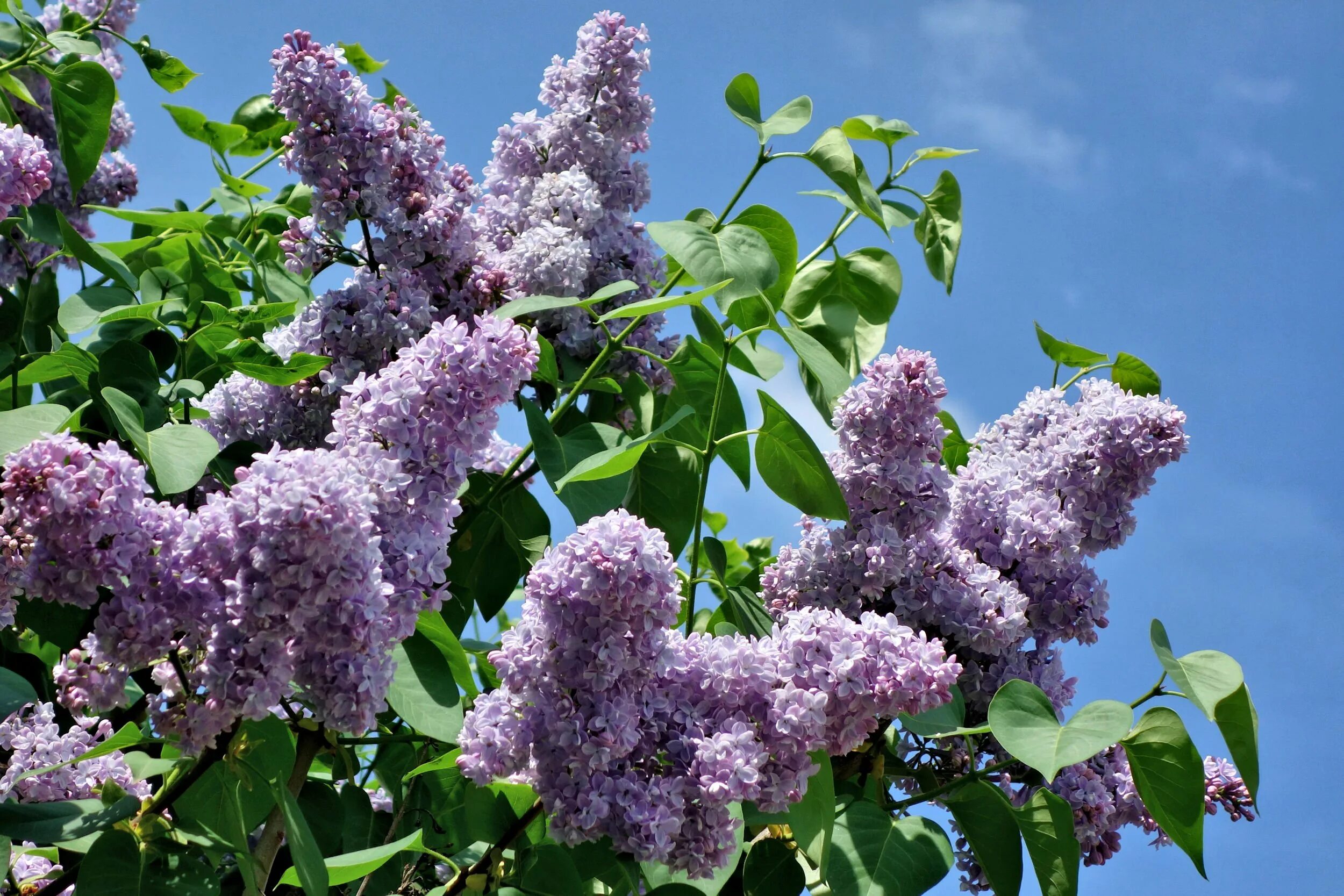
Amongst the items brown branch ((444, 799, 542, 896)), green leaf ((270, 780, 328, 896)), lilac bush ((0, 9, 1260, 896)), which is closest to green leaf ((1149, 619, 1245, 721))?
lilac bush ((0, 9, 1260, 896))

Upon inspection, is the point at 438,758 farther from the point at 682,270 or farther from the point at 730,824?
the point at 682,270

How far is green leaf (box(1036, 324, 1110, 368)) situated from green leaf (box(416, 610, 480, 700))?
118 cm

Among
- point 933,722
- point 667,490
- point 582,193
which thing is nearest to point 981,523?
point 933,722

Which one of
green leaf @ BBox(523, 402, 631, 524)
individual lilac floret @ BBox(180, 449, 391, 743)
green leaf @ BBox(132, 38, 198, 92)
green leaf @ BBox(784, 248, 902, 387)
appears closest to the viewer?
individual lilac floret @ BBox(180, 449, 391, 743)

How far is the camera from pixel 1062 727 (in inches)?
54.9

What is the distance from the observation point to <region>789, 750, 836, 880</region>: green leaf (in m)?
1.24

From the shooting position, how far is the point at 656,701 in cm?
114

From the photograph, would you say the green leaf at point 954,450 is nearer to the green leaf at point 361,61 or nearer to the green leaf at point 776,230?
the green leaf at point 776,230

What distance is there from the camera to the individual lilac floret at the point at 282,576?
974 mm

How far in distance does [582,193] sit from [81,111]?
0.79 m

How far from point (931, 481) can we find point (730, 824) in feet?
2.01

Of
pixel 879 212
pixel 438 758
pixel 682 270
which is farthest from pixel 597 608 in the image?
pixel 879 212

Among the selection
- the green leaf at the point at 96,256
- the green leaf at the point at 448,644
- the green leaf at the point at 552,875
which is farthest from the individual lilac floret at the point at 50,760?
the green leaf at the point at 96,256

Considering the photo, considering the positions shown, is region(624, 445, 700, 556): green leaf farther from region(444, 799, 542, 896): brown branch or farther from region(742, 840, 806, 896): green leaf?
region(444, 799, 542, 896): brown branch
